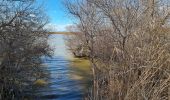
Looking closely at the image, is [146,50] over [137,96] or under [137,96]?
over

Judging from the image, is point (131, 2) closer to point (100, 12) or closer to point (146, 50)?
point (100, 12)

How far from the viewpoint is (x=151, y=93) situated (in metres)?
7.05

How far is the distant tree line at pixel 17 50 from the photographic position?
15438 mm

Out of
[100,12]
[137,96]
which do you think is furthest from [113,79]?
[100,12]

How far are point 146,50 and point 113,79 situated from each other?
1.01m

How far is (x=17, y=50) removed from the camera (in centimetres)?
1648

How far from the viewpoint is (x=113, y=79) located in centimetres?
756

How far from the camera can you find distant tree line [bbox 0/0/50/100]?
15438 mm

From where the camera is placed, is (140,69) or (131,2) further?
(131,2)

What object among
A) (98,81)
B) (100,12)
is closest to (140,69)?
(98,81)

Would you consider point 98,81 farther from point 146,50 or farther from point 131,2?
Answer: point 131,2

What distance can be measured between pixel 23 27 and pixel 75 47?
21966 millimetres

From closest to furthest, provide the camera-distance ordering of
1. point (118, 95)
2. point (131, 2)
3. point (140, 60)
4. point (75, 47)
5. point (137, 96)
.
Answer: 1. point (137, 96)
2. point (118, 95)
3. point (140, 60)
4. point (131, 2)
5. point (75, 47)

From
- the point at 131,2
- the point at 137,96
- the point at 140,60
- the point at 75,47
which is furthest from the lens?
the point at 75,47
